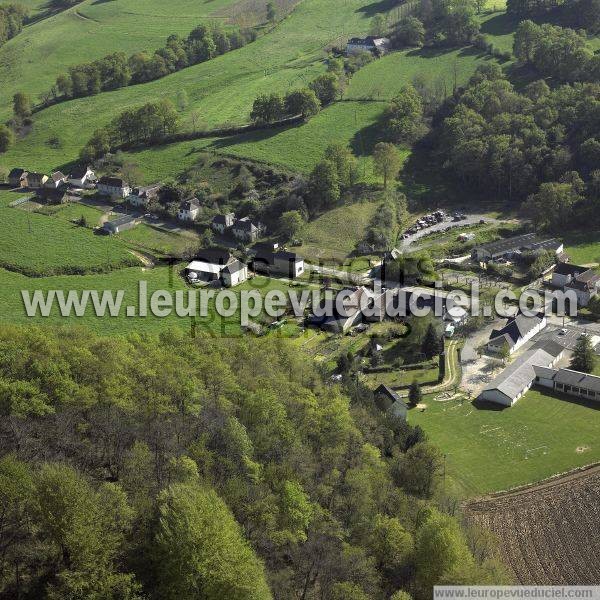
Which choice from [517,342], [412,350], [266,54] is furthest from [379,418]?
[266,54]

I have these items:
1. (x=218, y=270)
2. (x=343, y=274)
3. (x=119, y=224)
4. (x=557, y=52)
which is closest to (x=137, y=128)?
(x=119, y=224)

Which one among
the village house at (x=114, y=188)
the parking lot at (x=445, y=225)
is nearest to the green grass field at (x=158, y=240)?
the village house at (x=114, y=188)

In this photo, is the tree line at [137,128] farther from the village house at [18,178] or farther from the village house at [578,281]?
the village house at [578,281]

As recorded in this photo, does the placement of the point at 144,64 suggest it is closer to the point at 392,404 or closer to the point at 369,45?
the point at 369,45

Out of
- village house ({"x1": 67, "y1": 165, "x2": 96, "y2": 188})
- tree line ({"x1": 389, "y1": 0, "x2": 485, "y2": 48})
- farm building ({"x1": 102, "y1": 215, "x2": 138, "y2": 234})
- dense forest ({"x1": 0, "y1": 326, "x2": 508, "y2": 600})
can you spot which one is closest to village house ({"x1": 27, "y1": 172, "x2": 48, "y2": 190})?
village house ({"x1": 67, "y1": 165, "x2": 96, "y2": 188})

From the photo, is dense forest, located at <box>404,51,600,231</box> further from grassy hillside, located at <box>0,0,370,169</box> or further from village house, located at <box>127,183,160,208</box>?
village house, located at <box>127,183,160,208</box>

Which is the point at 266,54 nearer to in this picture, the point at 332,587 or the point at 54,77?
the point at 54,77
